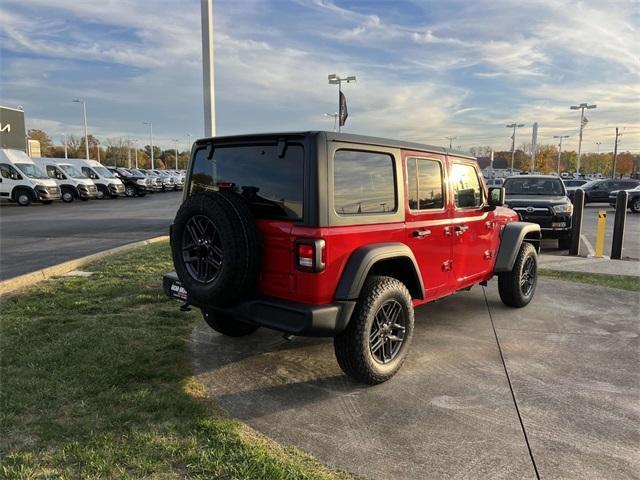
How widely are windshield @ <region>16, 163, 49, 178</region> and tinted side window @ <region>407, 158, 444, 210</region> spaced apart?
23615 millimetres

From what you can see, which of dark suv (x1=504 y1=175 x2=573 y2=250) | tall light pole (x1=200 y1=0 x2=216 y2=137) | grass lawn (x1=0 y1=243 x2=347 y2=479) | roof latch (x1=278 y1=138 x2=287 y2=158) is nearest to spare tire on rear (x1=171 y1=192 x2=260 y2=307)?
roof latch (x1=278 y1=138 x2=287 y2=158)

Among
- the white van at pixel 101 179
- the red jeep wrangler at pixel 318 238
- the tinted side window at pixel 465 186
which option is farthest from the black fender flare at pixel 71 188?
the tinted side window at pixel 465 186

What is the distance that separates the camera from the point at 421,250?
418 centimetres

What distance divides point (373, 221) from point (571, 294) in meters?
4.33

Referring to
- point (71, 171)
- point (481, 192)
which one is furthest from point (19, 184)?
point (481, 192)

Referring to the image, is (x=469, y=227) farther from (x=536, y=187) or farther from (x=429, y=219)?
(x=536, y=187)

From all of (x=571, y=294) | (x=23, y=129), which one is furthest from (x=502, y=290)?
(x=23, y=129)

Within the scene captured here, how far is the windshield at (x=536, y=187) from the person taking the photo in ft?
39.6

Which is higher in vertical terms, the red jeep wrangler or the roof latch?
the roof latch

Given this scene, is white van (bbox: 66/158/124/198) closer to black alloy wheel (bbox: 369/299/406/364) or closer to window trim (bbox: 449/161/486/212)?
window trim (bbox: 449/161/486/212)

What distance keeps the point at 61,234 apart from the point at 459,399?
38.8ft

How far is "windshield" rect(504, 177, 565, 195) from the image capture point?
12.1 metres

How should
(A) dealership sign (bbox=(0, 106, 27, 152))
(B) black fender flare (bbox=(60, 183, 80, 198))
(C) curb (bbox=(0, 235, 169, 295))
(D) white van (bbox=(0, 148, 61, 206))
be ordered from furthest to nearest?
(A) dealership sign (bbox=(0, 106, 27, 152)), (B) black fender flare (bbox=(60, 183, 80, 198)), (D) white van (bbox=(0, 148, 61, 206)), (C) curb (bbox=(0, 235, 169, 295))

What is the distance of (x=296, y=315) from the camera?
A: 3.28 meters
